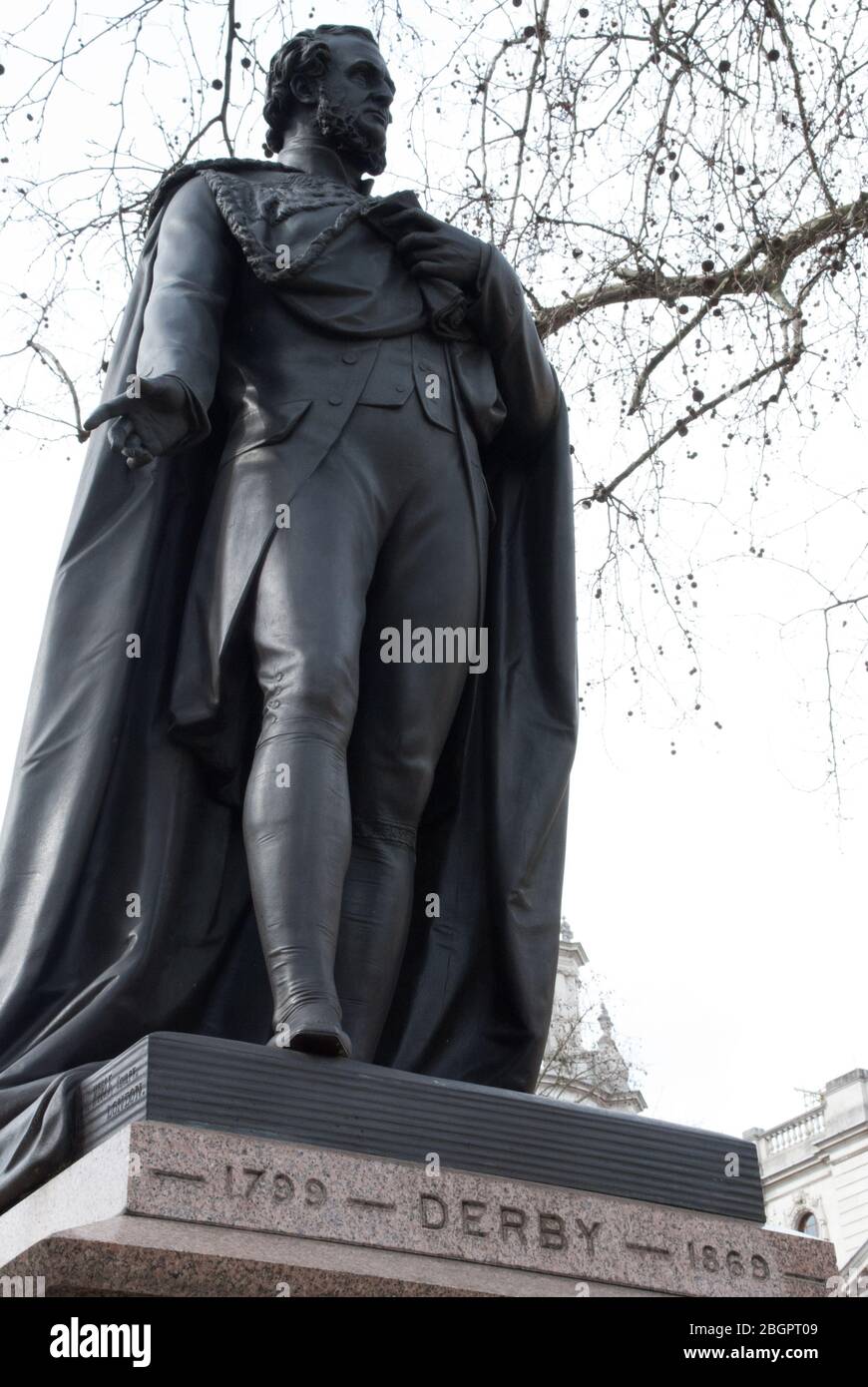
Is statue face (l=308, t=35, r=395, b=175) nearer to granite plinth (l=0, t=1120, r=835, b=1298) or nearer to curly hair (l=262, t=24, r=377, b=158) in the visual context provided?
curly hair (l=262, t=24, r=377, b=158)

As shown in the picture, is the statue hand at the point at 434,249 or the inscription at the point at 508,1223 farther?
the statue hand at the point at 434,249

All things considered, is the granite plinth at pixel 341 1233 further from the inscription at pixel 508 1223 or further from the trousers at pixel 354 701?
the trousers at pixel 354 701

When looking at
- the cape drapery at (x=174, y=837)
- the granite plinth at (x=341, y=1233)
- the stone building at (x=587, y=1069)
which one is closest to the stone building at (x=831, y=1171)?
the stone building at (x=587, y=1069)

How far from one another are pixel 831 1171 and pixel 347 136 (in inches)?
1575

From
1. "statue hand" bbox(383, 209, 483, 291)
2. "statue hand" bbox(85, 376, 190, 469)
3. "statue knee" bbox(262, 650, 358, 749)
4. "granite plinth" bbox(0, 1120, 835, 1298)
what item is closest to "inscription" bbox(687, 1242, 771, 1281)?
"granite plinth" bbox(0, 1120, 835, 1298)

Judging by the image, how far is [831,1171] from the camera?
42.6 m

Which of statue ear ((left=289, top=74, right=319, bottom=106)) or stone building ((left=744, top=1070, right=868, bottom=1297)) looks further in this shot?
stone building ((left=744, top=1070, right=868, bottom=1297))

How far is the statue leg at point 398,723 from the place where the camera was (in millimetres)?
4566

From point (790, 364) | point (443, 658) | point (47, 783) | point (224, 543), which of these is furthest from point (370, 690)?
point (790, 364)

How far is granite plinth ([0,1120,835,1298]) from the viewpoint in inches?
136

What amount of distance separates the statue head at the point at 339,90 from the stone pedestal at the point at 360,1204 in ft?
8.59

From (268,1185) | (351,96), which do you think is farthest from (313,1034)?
(351,96)

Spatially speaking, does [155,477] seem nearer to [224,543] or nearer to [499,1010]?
[224,543]

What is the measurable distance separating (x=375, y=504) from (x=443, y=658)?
407mm
